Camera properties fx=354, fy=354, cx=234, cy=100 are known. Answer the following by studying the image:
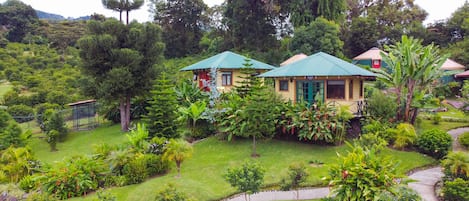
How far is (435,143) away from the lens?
13234 mm

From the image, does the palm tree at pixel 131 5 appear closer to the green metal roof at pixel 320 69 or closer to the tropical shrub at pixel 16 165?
the green metal roof at pixel 320 69

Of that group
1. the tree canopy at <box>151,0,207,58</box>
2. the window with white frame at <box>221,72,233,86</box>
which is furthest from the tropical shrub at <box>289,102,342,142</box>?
the tree canopy at <box>151,0,207,58</box>

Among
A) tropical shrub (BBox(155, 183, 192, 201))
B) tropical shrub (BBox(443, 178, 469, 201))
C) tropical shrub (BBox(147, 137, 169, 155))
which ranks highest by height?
tropical shrub (BBox(147, 137, 169, 155))

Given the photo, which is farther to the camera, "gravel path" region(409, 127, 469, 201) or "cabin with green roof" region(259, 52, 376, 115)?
"cabin with green roof" region(259, 52, 376, 115)

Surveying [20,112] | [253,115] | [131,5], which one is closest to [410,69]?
[253,115]

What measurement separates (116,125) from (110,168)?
10768 mm

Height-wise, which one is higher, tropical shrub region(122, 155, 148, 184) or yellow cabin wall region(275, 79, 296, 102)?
yellow cabin wall region(275, 79, 296, 102)

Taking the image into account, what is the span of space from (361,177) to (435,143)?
673cm

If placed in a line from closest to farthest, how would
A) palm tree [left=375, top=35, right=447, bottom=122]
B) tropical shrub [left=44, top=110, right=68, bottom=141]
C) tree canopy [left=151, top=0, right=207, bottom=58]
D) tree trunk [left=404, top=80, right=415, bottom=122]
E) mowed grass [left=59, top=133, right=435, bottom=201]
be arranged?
mowed grass [left=59, top=133, right=435, bottom=201], palm tree [left=375, top=35, right=447, bottom=122], tree trunk [left=404, top=80, right=415, bottom=122], tropical shrub [left=44, top=110, right=68, bottom=141], tree canopy [left=151, top=0, right=207, bottom=58]

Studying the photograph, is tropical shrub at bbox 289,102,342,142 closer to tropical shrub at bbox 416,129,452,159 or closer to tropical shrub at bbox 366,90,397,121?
tropical shrub at bbox 366,90,397,121

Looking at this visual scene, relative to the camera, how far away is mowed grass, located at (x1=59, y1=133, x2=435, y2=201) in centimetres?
1071

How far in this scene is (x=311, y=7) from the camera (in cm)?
3553

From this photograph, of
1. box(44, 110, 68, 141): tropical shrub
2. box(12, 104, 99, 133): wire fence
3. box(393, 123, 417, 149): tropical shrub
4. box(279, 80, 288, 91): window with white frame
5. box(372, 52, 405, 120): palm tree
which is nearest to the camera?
box(393, 123, 417, 149): tropical shrub

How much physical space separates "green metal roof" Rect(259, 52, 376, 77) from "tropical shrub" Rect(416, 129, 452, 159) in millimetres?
3889
